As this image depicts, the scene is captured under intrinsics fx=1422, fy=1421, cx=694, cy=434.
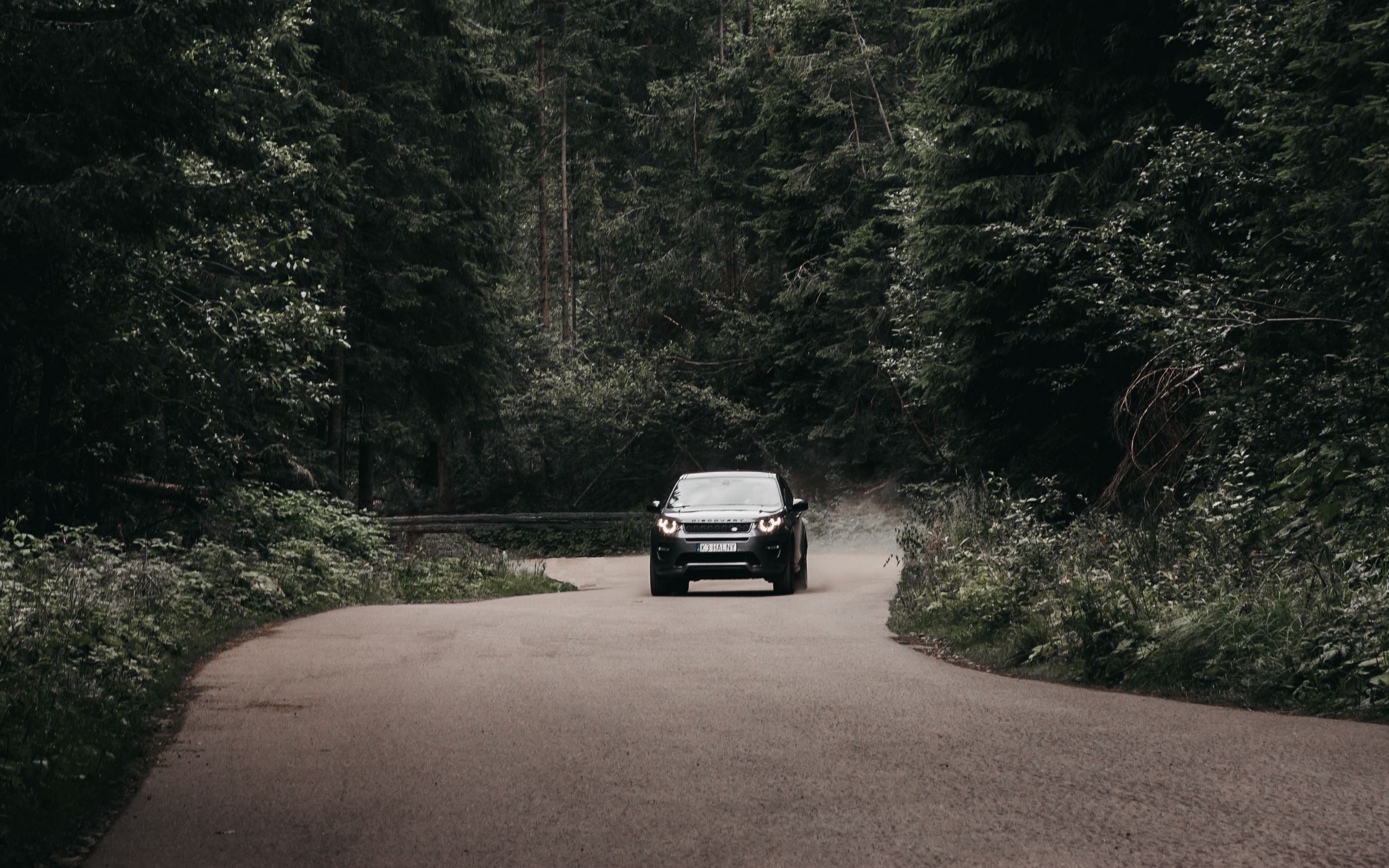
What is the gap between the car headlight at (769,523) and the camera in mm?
20125

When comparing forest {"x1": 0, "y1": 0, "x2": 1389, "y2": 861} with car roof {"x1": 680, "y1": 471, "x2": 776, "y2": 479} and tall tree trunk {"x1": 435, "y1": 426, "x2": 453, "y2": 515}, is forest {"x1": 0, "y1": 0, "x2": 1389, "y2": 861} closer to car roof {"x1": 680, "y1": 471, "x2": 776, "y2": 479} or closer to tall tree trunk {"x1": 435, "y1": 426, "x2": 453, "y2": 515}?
car roof {"x1": 680, "y1": 471, "x2": 776, "y2": 479}

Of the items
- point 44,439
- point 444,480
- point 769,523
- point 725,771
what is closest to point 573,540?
point 444,480

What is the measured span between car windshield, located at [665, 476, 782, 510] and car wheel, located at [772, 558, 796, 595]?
3.03 ft

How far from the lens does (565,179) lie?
5028 cm

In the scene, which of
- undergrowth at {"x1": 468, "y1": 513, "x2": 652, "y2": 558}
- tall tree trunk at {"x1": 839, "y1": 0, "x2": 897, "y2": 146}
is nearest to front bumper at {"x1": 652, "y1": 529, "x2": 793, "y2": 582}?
undergrowth at {"x1": 468, "y1": 513, "x2": 652, "y2": 558}

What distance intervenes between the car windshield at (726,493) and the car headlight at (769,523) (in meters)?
0.26

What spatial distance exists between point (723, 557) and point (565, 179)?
32.5 meters

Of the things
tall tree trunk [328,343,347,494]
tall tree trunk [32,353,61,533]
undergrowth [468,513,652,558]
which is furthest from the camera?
undergrowth [468,513,652,558]

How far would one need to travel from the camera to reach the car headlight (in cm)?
2012

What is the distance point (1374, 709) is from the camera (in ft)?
26.6

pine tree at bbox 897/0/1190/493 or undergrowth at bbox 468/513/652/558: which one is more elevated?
pine tree at bbox 897/0/1190/493

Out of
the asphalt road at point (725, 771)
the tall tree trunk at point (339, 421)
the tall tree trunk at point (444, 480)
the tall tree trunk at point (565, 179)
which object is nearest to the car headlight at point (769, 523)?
A: the asphalt road at point (725, 771)

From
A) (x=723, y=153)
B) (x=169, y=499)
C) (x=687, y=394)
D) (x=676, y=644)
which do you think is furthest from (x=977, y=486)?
(x=723, y=153)

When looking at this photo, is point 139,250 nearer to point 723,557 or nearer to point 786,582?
point 723,557
